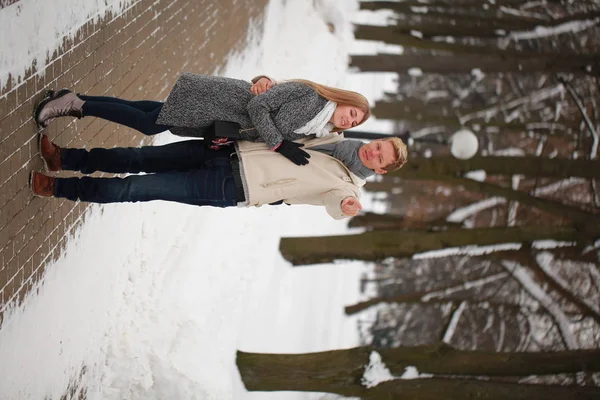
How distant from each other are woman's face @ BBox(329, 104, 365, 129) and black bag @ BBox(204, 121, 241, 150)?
61 cm

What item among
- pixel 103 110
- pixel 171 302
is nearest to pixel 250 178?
pixel 103 110

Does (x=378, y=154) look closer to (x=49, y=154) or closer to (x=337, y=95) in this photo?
(x=337, y=95)

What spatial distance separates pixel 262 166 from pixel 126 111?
991 millimetres

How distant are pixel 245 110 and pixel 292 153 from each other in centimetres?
41

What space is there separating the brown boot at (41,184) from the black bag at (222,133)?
1.01 metres

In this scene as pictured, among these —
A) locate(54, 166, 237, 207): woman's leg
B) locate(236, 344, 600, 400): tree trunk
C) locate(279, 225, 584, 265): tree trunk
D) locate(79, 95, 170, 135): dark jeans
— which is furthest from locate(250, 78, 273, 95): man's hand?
locate(279, 225, 584, 265): tree trunk

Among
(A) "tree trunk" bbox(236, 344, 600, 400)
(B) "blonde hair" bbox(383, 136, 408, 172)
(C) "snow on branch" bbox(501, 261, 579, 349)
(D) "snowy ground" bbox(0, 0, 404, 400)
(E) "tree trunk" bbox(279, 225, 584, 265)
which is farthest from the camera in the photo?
(C) "snow on branch" bbox(501, 261, 579, 349)

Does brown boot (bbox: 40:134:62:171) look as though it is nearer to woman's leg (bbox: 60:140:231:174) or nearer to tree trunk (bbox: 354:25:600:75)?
woman's leg (bbox: 60:140:231:174)

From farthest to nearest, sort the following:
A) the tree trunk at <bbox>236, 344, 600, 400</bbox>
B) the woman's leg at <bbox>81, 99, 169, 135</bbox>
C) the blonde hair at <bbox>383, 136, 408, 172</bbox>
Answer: the tree trunk at <bbox>236, 344, 600, 400</bbox>
the woman's leg at <bbox>81, 99, 169, 135</bbox>
the blonde hair at <bbox>383, 136, 408, 172</bbox>

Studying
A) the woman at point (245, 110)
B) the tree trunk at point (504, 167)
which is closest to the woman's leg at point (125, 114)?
the woman at point (245, 110)

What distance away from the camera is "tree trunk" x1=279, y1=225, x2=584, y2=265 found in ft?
22.6

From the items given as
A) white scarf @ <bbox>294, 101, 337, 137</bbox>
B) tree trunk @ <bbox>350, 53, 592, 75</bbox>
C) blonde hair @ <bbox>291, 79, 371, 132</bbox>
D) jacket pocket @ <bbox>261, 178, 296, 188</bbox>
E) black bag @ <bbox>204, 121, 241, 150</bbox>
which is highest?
tree trunk @ <bbox>350, 53, 592, 75</bbox>

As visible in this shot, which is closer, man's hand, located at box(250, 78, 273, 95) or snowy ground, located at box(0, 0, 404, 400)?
man's hand, located at box(250, 78, 273, 95)

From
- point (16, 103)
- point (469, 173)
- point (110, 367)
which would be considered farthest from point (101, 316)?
point (469, 173)
